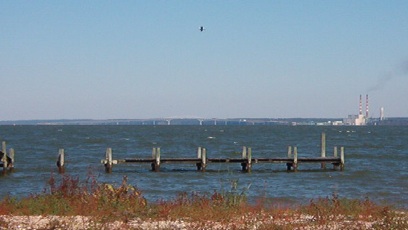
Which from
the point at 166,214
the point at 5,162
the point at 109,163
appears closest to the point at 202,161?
the point at 109,163

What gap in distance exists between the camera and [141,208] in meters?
17.5

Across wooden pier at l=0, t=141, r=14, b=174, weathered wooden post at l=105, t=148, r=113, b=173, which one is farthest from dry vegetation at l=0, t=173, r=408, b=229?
wooden pier at l=0, t=141, r=14, b=174

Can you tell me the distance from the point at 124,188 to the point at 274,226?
16.7 ft

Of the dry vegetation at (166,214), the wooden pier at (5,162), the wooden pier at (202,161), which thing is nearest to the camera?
the dry vegetation at (166,214)

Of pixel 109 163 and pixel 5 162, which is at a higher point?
pixel 109 163

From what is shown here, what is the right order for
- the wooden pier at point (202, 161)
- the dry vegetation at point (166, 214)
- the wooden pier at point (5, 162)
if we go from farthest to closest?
the wooden pier at point (5, 162) < the wooden pier at point (202, 161) < the dry vegetation at point (166, 214)

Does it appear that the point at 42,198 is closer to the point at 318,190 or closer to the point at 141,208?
the point at 141,208

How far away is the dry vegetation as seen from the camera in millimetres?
15570

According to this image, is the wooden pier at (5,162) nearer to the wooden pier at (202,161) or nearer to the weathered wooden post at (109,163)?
the wooden pier at (202,161)

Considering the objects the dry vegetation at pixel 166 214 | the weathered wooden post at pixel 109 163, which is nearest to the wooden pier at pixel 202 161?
the weathered wooden post at pixel 109 163

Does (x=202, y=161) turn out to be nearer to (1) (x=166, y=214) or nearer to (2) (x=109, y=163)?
(2) (x=109, y=163)

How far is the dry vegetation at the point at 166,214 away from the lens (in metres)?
15.6

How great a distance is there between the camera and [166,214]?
16.9 m

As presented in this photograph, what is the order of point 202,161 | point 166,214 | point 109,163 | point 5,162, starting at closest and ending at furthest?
point 166,214 < point 109,163 < point 202,161 < point 5,162
